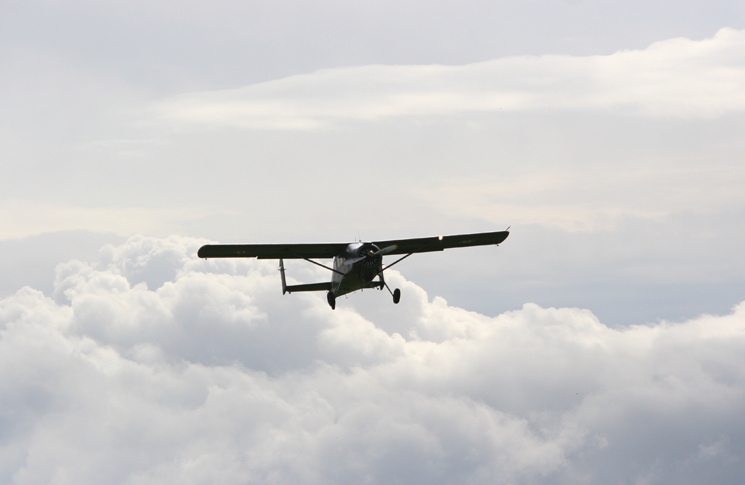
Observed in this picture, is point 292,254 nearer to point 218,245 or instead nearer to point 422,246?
point 218,245

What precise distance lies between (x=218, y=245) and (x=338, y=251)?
806 cm

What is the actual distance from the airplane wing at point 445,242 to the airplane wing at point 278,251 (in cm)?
Result: 423

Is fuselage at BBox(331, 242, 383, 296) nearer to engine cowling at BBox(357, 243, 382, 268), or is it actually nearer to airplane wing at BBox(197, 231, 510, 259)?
engine cowling at BBox(357, 243, 382, 268)

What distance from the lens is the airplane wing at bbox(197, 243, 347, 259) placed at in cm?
4022

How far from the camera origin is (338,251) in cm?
4272

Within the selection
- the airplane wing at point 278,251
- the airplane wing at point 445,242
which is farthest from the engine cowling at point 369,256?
the airplane wing at point 278,251

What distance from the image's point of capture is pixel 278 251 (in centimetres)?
4194

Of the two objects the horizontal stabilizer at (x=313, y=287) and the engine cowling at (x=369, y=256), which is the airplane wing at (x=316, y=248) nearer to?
the engine cowling at (x=369, y=256)

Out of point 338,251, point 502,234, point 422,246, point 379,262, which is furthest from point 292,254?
point 502,234

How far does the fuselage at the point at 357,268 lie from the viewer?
1535 inches

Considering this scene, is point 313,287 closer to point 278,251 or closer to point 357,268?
point 278,251

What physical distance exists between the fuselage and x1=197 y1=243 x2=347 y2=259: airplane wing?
1.37 meters

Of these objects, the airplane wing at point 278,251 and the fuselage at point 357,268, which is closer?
the fuselage at point 357,268

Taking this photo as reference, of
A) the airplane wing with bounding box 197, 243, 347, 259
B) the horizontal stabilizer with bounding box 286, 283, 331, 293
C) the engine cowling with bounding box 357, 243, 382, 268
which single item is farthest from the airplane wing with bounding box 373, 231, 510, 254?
the horizontal stabilizer with bounding box 286, 283, 331, 293
